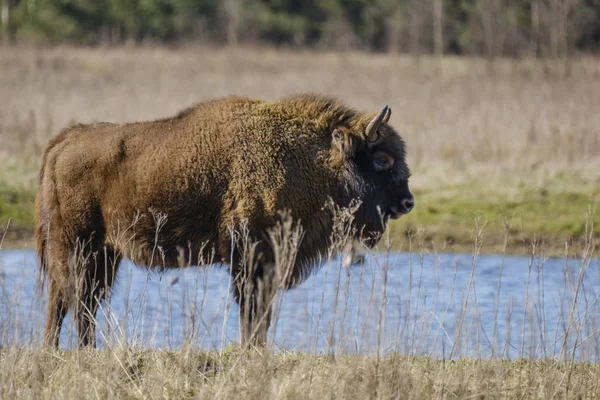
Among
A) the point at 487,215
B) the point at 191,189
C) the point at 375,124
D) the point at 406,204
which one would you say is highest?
the point at 375,124

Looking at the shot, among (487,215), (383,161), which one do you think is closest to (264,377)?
(383,161)

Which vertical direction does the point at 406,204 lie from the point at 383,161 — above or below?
below

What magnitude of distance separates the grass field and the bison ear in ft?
2.30

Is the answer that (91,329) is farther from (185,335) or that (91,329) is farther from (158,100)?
(158,100)

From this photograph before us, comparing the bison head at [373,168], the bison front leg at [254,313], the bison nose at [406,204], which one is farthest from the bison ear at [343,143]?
the bison front leg at [254,313]

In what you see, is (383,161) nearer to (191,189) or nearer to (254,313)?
(191,189)

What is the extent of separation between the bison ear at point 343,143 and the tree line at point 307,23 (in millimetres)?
24024

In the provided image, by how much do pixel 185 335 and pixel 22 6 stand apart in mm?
38718

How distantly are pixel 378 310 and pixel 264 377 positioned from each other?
95 cm

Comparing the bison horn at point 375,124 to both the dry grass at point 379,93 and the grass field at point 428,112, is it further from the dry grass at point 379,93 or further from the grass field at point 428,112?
the dry grass at point 379,93

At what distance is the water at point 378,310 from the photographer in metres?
5.34

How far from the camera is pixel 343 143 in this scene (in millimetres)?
7062

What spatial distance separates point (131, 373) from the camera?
567 cm

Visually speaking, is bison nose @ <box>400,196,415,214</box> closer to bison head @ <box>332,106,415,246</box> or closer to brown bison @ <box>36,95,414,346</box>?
bison head @ <box>332,106,415,246</box>
